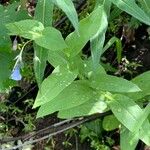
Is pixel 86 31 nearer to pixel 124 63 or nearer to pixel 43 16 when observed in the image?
pixel 43 16

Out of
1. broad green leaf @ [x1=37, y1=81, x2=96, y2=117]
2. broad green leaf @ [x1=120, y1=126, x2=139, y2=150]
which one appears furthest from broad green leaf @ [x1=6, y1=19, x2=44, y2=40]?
broad green leaf @ [x1=120, y1=126, x2=139, y2=150]

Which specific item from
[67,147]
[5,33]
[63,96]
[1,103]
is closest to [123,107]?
[63,96]

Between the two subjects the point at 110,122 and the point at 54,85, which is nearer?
the point at 54,85

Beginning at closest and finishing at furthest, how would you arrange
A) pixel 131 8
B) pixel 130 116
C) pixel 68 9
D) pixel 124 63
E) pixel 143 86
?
pixel 68 9
pixel 131 8
pixel 130 116
pixel 143 86
pixel 124 63

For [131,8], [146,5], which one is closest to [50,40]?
[131,8]

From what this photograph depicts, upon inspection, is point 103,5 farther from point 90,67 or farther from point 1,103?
point 1,103

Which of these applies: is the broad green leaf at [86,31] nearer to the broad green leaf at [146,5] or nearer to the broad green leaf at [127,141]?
the broad green leaf at [146,5]
